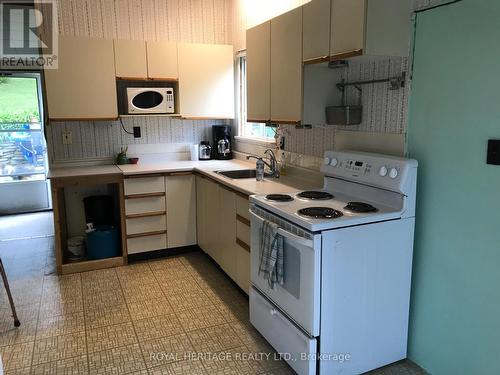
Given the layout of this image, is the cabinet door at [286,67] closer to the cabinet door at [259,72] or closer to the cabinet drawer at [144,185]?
the cabinet door at [259,72]

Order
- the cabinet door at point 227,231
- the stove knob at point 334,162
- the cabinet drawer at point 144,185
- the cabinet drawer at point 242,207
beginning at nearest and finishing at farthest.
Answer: the stove knob at point 334,162 → the cabinet drawer at point 242,207 → the cabinet door at point 227,231 → the cabinet drawer at point 144,185

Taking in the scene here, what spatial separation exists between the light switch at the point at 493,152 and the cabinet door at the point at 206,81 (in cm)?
283

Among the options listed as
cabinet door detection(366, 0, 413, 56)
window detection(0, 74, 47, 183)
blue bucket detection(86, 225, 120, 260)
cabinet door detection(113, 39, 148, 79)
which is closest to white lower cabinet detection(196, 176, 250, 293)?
blue bucket detection(86, 225, 120, 260)

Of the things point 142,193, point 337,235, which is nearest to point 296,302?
point 337,235

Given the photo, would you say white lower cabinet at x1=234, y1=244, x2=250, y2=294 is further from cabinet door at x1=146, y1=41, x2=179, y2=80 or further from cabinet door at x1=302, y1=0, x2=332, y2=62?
cabinet door at x1=146, y1=41, x2=179, y2=80

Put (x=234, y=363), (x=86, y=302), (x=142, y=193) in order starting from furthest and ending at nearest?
(x=142, y=193)
(x=86, y=302)
(x=234, y=363)

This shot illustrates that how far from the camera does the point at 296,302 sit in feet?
6.77

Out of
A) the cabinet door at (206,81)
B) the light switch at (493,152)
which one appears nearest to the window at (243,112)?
the cabinet door at (206,81)

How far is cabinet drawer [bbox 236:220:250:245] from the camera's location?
282 centimetres

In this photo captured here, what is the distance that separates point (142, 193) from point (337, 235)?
228 cm

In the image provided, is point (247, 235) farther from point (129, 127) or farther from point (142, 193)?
point (129, 127)

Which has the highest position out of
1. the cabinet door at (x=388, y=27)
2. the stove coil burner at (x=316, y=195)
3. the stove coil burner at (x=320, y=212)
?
the cabinet door at (x=388, y=27)

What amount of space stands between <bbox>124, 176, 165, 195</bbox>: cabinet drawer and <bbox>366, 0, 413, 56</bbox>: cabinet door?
2.34 metres

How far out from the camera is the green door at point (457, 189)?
5.81 ft
